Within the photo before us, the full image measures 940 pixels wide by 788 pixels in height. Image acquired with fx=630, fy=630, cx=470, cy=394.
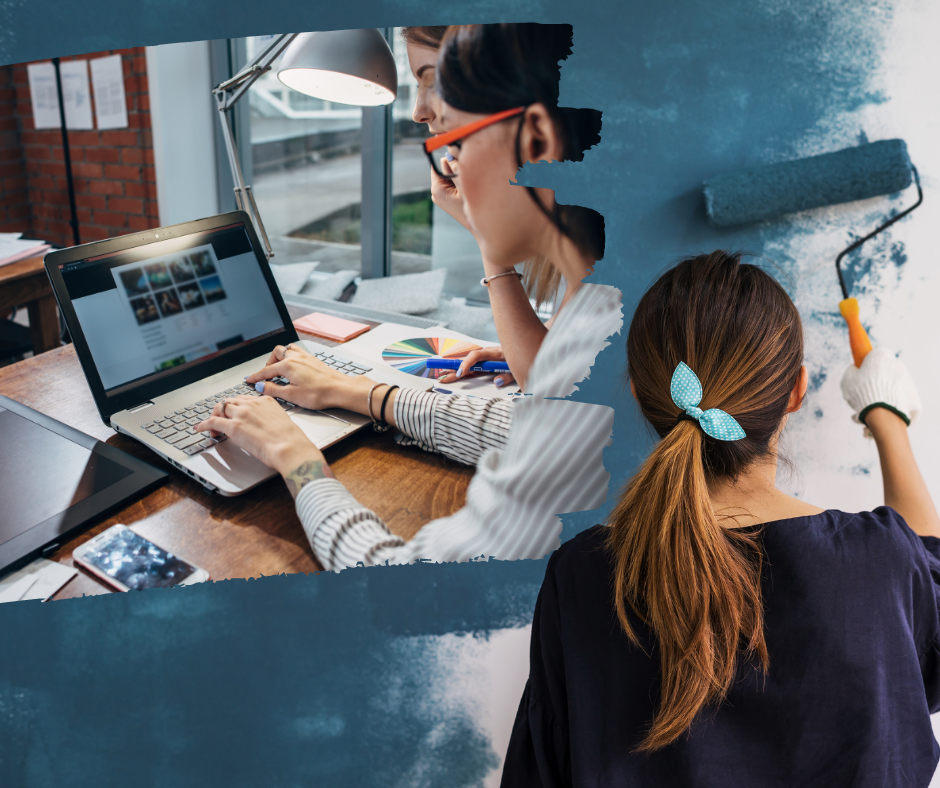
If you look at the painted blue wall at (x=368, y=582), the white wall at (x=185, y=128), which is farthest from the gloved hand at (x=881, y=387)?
the white wall at (x=185, y=128)

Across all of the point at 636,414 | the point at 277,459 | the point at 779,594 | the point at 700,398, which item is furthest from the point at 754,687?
the point at 277,459

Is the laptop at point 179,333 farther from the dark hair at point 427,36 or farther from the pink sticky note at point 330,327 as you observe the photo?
the dark hair at point 427,36

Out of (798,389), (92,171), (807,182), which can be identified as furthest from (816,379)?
(92,171)

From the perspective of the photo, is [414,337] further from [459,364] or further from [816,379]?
[816,379]

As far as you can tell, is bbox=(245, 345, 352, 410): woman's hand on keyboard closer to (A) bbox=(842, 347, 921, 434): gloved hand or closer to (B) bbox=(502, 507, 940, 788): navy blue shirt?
(B) bbox=(502, 507, 940, 788): navy blue shirt

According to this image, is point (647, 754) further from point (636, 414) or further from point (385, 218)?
point (385, 218)

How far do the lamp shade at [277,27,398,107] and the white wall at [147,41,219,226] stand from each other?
0.65ft

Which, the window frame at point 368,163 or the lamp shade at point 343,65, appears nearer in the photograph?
the lamp shade at point 343,65

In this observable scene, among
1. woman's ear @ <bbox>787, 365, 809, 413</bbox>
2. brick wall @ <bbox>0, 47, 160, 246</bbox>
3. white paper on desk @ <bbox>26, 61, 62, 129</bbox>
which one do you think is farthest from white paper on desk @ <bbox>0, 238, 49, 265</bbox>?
woman's ear @ <bbox>787, 365, 809, 413</bbox>

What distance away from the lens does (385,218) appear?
0.93m

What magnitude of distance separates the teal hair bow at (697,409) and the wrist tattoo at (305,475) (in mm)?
365

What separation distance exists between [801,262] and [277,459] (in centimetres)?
83

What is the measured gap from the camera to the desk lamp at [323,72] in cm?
70

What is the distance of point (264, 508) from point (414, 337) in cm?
29
